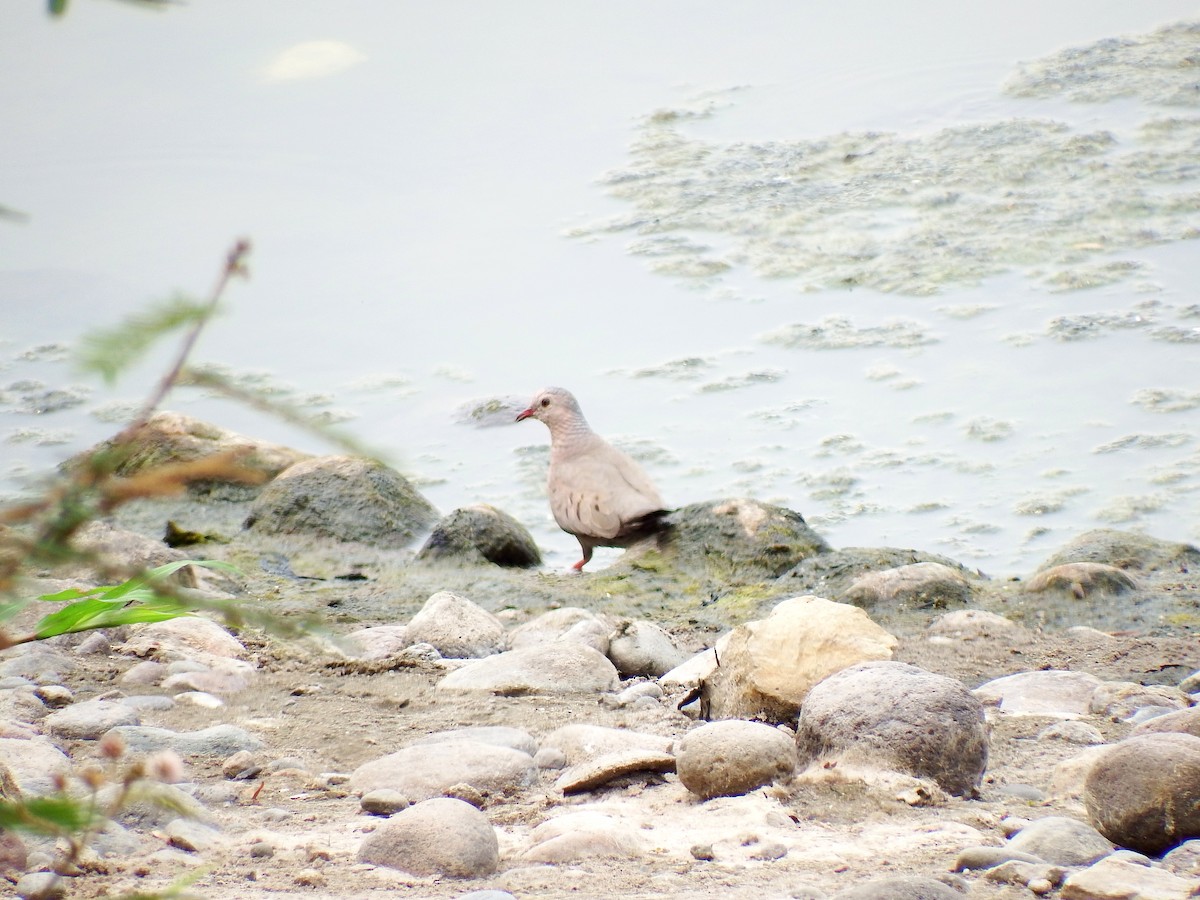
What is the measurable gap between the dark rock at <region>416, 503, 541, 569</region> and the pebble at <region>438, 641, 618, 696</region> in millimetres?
1816

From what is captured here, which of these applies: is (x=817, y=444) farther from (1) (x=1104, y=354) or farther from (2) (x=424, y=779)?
(2) (x=424, y=779)

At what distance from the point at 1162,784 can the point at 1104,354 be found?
503 centimetres

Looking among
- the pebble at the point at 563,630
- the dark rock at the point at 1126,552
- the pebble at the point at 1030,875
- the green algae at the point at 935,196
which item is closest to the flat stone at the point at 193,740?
the pebble at the point at 563,630

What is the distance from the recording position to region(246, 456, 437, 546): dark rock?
6301 mm

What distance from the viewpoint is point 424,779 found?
9.64 feet

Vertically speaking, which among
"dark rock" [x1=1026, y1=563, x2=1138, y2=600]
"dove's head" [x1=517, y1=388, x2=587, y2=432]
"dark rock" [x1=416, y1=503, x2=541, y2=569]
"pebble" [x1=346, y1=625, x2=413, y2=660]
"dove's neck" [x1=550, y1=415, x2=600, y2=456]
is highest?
"dove's head" [x1=517, y1=388, x2=587, y2=432]

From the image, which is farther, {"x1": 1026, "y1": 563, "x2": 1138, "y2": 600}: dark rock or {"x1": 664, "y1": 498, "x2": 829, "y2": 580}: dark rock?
{"x1": 664, "y1": 498, "x2": 829, "y2": 580}: dark rock

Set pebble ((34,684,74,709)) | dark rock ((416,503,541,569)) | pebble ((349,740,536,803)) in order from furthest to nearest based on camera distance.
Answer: dark rock ((416,503,541,569)) → pebble ((34,684,74,709)) → pebble ((349,740,536,803))

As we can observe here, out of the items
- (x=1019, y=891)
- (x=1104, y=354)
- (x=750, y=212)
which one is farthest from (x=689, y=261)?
(x=1019, y=891)

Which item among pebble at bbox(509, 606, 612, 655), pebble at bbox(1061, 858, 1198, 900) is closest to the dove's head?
pebble at bbox(509, 606, 612, 655)

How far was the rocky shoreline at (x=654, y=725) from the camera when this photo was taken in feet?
7.72

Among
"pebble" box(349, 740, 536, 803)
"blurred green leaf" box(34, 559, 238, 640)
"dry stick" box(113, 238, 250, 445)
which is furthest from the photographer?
"pebble" box(349, 740, 536, 803)

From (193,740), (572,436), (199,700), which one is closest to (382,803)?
(193,740)

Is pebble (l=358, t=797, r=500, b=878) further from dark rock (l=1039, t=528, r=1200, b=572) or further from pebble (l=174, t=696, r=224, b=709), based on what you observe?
dark rock (l=1039, t=528, r=1200, b=572)
